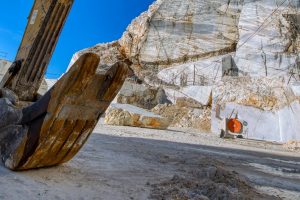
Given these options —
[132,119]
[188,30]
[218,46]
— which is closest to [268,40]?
[218,46]

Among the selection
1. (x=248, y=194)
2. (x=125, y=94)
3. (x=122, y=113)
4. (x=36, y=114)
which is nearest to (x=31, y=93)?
(x=36, y=114)

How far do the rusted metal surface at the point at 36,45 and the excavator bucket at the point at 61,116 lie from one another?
0.63 m

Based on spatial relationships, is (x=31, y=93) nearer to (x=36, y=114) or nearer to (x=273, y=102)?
(x=36, y=114)

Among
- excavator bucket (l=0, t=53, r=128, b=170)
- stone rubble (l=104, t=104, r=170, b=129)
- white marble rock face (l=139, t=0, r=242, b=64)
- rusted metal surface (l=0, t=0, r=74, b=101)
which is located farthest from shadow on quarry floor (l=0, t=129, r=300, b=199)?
white marble rock face (l=139, t=0, r=242, b=64)

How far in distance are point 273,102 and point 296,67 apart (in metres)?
5.76

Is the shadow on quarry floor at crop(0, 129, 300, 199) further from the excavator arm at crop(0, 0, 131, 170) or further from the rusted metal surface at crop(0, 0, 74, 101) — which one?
the rusted metal surface at crop(0, 0, 74, 101)

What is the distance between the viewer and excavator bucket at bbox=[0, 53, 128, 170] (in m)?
1.94

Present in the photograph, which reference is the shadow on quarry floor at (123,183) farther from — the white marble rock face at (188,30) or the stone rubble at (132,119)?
the white marble rock face at (188,30)

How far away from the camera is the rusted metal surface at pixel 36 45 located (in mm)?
2793

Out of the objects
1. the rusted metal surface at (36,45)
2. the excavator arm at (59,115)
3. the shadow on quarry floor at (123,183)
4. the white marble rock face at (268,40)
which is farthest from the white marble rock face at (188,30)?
the excavator arm at (59,115)

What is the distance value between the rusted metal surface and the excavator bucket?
0.63 meters

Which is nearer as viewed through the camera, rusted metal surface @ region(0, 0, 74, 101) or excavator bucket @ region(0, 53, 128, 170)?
excavator bucket @ region(0, 53, 128, 170)

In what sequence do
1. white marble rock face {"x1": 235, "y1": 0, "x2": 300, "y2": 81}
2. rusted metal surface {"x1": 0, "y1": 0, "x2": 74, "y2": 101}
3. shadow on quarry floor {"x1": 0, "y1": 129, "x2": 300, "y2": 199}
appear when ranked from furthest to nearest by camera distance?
white marble rock face {"x1": 235, "y1": 0, "x2": 300, "y2": 81} < rusted metal surface {"x1": 0, "y1": 0, "x2": 74, "y2": 101} < shadow on quarry floor {"x1": 0, "y1": 129, "x2": 300, "y2": 199}

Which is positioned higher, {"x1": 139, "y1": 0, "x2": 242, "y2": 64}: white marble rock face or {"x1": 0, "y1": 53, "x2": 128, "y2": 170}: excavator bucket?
{"x1": 139, "y1": 0, "x2": 242, "y2": 64}: white marble rock face
